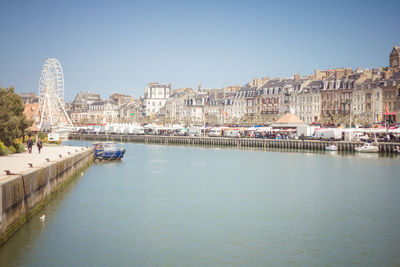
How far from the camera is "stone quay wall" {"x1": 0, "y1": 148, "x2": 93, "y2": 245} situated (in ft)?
67.9

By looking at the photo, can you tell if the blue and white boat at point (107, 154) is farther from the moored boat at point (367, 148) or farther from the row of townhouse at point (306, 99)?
the row of townhouse at point (306, 99)

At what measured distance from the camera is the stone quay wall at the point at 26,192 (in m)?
20.7

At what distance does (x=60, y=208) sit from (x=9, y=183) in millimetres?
9563

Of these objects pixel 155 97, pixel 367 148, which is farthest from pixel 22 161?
pixel 155 97

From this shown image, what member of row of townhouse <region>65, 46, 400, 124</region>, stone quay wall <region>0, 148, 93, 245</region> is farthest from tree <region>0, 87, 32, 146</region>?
row of townhouse <region>65, 46, 400, 124</region>

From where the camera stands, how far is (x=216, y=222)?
2752 cm

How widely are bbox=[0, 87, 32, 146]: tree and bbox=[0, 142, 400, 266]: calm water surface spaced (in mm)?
6604

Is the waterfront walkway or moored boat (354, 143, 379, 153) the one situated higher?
the waterfront walkway

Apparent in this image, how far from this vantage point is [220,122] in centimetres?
14238

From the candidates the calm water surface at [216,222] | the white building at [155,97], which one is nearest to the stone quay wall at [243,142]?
the calm water surface at [216,222]

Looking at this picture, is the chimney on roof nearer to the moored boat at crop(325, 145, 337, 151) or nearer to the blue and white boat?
the moored boat at crop(325, 145, 337, 151)

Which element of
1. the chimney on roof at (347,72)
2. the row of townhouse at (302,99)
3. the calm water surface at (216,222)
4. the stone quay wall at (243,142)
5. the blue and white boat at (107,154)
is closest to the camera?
the calm water surface at (216,222)

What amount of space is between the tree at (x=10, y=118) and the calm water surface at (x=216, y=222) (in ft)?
21.7

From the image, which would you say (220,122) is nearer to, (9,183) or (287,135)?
(287,135)
